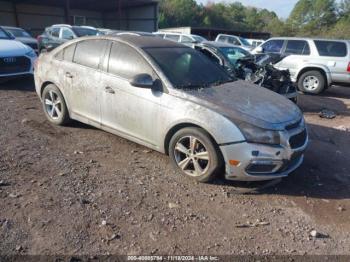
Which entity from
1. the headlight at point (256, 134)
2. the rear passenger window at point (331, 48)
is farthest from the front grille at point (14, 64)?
the rear passenger window at point (331, 48)

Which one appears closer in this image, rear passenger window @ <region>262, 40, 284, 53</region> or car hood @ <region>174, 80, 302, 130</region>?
car hood @ <region>174, 80, 302, 130</region>

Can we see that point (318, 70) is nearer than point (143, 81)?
No

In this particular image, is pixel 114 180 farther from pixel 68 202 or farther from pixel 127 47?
pixel 127 47

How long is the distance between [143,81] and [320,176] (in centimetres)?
269

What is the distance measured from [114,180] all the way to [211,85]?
182cm

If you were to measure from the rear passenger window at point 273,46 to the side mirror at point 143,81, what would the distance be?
852 centimetres

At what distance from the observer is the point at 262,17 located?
227 feet

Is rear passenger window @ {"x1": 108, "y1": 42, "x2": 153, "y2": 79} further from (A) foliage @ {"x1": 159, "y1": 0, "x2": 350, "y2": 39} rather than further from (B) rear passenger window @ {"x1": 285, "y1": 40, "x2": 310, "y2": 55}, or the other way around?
(A) foliage @ {"x1": 159, "y1": 0, "x2": 350, "y2": 39}

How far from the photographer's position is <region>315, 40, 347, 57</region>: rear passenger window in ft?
34.2

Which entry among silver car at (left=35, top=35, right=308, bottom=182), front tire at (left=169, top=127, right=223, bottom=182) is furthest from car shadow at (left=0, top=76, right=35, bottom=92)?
front tire at (left=169, top=127, right=223, bottom=182)

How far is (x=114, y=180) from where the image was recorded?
13.3ft

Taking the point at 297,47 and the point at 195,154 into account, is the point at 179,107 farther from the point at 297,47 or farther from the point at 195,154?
the point at 297,47

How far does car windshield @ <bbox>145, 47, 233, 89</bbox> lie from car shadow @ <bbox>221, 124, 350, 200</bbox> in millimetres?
1384

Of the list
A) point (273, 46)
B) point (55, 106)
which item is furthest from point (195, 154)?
point (273, 46)
